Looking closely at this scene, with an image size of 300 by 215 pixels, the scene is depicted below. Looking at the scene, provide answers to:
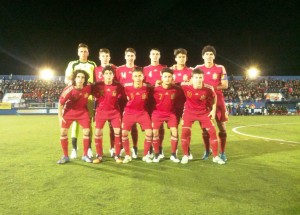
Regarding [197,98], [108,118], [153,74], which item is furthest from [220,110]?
[108,118]

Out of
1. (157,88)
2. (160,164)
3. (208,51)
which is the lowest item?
(160,164)

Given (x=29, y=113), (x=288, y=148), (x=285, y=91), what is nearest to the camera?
(x=288, y=148)

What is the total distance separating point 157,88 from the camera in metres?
7.14

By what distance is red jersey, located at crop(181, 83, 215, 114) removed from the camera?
22.7 feet

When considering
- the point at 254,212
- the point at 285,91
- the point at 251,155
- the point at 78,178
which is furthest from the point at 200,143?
the point at 285,91

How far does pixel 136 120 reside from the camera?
7.04 meters

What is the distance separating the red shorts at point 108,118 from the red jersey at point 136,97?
0.87 feet

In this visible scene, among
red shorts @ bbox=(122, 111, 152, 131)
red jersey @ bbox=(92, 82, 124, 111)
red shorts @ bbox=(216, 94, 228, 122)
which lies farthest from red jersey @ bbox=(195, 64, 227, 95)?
red jersey @ bbox=(92, 82, 124, 111)

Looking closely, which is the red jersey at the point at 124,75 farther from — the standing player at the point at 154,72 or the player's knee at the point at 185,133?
the player's knee at the point at 185,133

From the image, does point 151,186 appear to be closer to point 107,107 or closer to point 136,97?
point 136,97

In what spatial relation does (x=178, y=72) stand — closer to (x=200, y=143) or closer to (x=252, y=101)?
(x=200, y=143)

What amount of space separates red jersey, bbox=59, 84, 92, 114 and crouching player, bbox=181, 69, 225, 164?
2.22 metres

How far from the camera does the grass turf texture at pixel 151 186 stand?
385 centimetres

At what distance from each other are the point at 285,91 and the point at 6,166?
3871 centimetres
